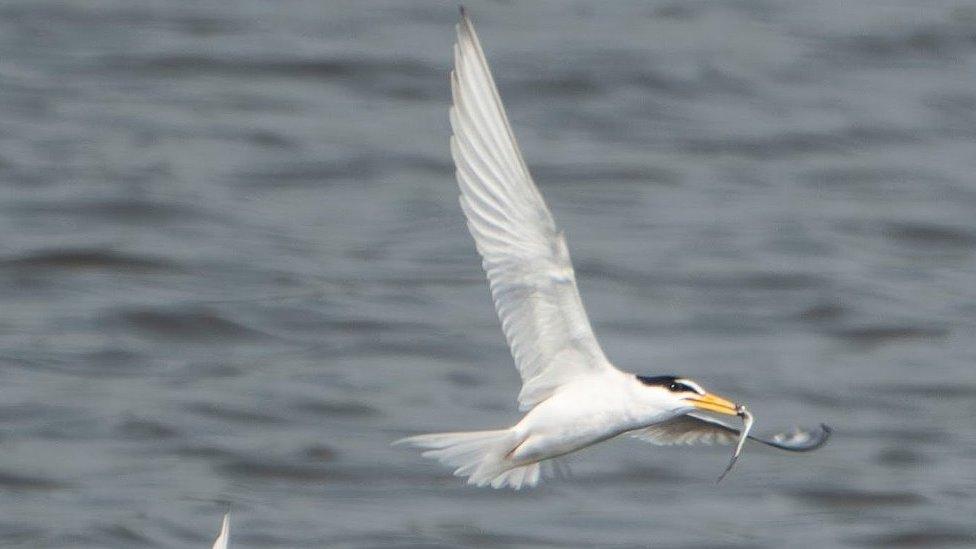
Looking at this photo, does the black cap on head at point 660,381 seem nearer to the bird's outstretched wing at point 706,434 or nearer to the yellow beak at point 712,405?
the yellow beak at point 712,405

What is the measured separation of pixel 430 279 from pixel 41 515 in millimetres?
3967

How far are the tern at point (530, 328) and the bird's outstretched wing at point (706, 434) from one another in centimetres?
31

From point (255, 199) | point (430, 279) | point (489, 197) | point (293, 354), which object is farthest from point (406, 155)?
point (489, 197)

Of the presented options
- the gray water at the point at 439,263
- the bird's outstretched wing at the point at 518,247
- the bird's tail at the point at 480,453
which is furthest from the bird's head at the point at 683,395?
the gray water at the point at 439,263

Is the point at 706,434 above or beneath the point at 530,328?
beneath

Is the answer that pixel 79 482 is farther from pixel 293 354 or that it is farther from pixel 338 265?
pixel 338 265

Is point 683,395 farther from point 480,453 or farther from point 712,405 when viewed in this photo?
point 480,453

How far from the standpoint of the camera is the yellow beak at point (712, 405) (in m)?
6.35

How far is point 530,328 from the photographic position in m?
6.63

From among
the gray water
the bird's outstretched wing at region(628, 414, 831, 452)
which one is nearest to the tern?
the bird's outstretched wing at region(628, 414, 831, 452)

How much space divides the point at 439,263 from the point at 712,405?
770 centimetres

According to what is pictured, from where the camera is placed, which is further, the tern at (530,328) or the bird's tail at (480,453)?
the bird's tail at (480,453)

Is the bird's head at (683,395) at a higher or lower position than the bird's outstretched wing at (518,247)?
lower

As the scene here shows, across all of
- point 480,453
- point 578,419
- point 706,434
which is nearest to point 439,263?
point 706,434
